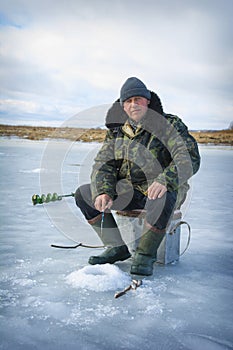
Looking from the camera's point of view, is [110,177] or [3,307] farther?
[110,177]

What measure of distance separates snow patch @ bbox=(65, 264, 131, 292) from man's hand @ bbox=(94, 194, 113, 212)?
316mm

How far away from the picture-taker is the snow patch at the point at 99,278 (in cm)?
169

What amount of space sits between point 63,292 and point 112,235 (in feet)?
1.81

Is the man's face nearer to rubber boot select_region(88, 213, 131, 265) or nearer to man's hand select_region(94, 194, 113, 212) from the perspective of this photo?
man's hand select_region(94, 194, 113, 212)

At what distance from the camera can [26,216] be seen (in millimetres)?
3055

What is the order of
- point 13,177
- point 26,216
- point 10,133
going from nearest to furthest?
1. point 26,216
2. point 13,177
3. point 10,133

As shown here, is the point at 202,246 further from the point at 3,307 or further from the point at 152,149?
the point at 3,307

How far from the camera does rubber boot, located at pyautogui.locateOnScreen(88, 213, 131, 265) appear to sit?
199 cm

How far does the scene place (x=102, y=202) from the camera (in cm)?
201

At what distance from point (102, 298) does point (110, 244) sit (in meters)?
0.56

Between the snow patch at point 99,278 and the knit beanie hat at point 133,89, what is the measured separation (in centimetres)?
95

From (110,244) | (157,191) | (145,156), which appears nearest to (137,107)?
(145,156)

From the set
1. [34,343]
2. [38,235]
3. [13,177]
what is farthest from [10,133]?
[34,343]

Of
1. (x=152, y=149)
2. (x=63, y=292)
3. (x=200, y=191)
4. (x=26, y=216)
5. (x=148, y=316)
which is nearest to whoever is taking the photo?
(x=148, y=316)
